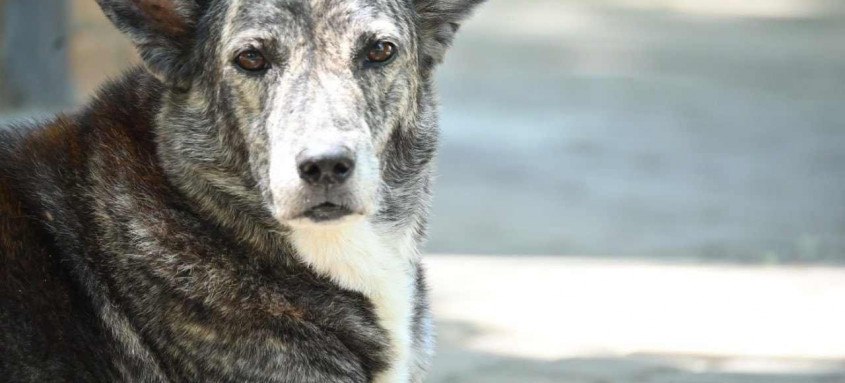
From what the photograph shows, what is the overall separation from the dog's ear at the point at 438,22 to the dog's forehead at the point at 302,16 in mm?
368

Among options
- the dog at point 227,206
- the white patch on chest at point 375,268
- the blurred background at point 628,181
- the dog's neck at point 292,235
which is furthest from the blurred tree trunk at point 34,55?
the white patch on chest at point 375,268

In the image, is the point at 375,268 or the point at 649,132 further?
the point at 649,132

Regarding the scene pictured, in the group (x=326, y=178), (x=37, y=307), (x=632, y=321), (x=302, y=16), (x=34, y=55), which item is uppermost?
(x=302, y=16)

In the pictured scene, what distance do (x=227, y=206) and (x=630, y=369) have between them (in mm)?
2113

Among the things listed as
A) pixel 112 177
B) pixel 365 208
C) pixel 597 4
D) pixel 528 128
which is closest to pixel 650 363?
pixel 365 208

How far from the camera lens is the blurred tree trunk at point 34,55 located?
34.1 feet

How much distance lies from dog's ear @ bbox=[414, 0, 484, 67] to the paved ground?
367 cm

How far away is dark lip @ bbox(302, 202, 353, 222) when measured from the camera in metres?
3.58

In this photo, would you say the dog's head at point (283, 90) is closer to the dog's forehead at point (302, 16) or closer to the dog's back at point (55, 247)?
the dog's forehead at point (302, 16)

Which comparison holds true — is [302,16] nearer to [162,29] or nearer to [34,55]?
[162,29]

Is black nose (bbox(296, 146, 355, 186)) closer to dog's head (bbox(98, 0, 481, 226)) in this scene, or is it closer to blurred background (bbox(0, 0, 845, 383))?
dog's head (bbox(98, 0, 481, 226))

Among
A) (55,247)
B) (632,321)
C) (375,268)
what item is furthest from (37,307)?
(632,321)

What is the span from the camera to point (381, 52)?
3.88 meters

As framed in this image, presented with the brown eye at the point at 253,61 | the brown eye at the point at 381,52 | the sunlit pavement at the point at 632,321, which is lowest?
the sunlit pavement at the point at 632,321
